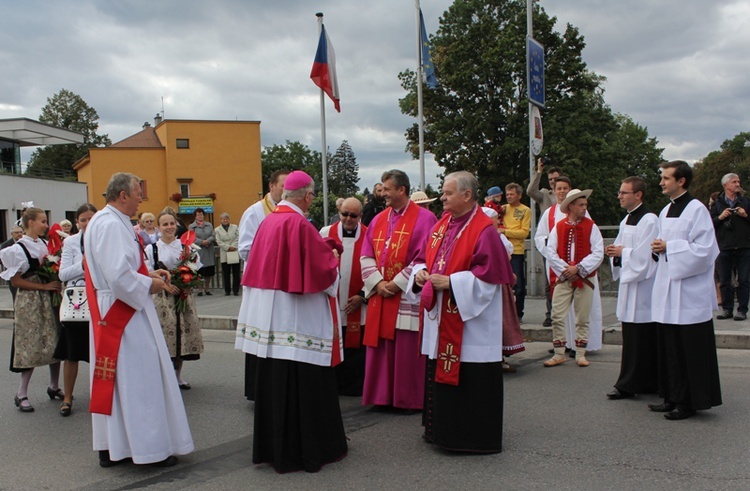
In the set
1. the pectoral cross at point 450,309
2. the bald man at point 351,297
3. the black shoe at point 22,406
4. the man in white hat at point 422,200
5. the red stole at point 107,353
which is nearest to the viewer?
the red stole at point 107,353

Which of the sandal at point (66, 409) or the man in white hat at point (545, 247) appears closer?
Result: the sandal at point (66, 409)

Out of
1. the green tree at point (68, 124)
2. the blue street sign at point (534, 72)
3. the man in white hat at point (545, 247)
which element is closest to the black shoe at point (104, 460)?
the man in white hat at point (545, 247)

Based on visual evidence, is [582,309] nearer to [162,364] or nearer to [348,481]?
[348,481]

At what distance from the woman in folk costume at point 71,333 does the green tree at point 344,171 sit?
8550 centimetres

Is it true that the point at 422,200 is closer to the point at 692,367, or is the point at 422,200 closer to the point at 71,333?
the point at 692,367

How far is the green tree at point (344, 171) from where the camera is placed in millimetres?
92625

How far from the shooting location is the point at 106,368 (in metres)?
4.70

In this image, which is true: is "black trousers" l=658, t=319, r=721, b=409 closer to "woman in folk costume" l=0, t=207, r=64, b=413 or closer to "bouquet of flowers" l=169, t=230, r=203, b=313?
"bouquet of flowers" l=169, t=230, r=203, b=313

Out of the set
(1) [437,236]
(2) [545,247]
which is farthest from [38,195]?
(1) [437,236]

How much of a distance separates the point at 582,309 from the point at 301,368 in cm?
428

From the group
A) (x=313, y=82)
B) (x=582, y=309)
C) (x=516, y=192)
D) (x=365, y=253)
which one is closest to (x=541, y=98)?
(x=516, y=192)

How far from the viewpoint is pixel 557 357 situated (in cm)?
798

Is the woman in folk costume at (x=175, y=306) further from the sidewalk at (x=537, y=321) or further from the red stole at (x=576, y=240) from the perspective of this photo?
the sidewalk at (x=537, y=321)

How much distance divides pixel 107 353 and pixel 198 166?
48.0 meters
